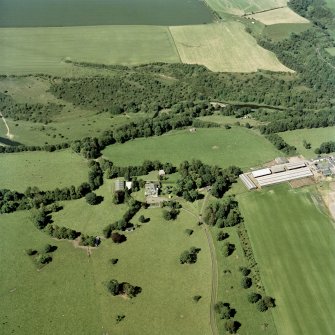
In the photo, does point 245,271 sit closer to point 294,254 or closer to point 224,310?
point 224,310

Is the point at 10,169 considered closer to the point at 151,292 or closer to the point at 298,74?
the point at 151,292

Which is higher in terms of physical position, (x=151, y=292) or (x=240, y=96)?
(x=240, y=96)

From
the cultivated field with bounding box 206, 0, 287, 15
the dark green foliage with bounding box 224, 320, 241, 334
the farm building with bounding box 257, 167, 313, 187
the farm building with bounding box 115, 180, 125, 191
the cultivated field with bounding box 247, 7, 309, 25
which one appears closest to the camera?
the dark green foliage with bounding box 224, 320, 241, 334

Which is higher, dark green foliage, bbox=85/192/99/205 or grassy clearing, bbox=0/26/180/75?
grassy clearing, bbox=0/26/180/75

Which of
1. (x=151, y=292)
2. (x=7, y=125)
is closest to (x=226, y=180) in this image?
(x=151, y=292)

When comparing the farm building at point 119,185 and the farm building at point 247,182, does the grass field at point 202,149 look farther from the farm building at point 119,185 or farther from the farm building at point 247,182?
the farm building at point 119,185

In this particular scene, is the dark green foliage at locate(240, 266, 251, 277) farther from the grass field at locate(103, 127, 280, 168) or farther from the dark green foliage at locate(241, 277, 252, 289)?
the grass field at locate(103, 127, 280, 168)

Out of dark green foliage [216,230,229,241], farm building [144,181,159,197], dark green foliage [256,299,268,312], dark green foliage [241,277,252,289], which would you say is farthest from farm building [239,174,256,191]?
dark green foliage [256,299,268,312]
